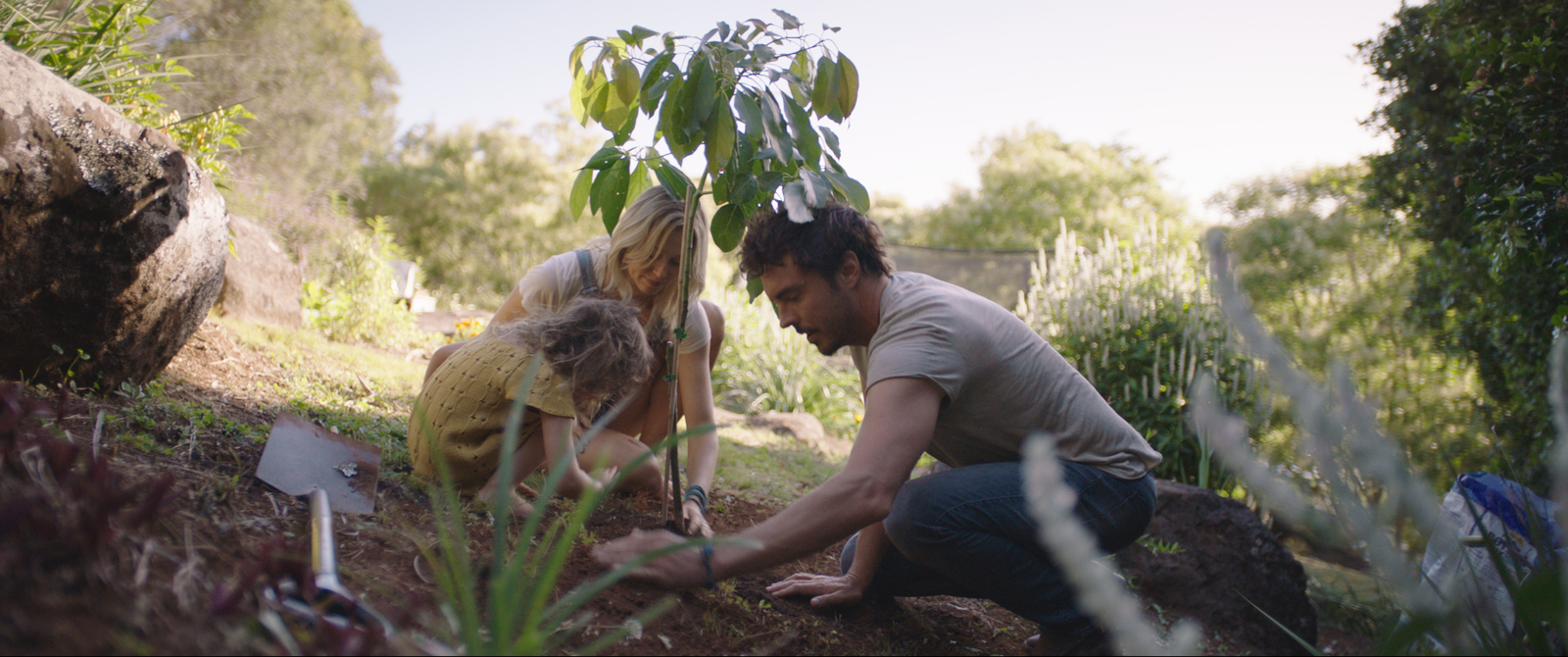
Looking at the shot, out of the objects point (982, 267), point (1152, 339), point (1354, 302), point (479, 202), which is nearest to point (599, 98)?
point (1152, 339)

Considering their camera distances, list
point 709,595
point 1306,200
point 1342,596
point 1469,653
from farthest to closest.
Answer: point 1306,200
point 1342,596
point 709,595
point 1469,653

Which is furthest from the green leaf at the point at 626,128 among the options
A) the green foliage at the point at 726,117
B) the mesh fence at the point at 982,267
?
the mesh fence at the point at 982,267

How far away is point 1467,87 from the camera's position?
8.57 feet

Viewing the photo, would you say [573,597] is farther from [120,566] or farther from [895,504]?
[895,504]

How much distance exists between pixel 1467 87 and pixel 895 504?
2.57 meters

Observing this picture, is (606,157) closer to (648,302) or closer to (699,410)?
(648,302)

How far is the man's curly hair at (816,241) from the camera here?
1842 millimetres

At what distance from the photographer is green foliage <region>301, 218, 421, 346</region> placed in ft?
18.0

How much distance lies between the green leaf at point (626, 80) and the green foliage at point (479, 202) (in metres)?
16.4

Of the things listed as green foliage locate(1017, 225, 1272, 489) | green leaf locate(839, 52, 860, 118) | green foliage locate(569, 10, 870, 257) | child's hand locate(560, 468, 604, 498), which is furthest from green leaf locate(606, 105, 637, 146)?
green foliage locate(1017, 225, 1272, 489)

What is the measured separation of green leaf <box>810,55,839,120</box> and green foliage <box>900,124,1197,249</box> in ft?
64.0

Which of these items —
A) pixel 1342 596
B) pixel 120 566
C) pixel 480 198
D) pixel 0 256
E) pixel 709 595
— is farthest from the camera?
→ pixel 480 198

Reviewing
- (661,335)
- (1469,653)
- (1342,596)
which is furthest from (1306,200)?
(1469,653)

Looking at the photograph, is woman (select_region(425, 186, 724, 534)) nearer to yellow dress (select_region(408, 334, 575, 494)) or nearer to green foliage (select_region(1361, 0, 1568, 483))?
yellow dress (select_region(408, 334, 575, 494))
